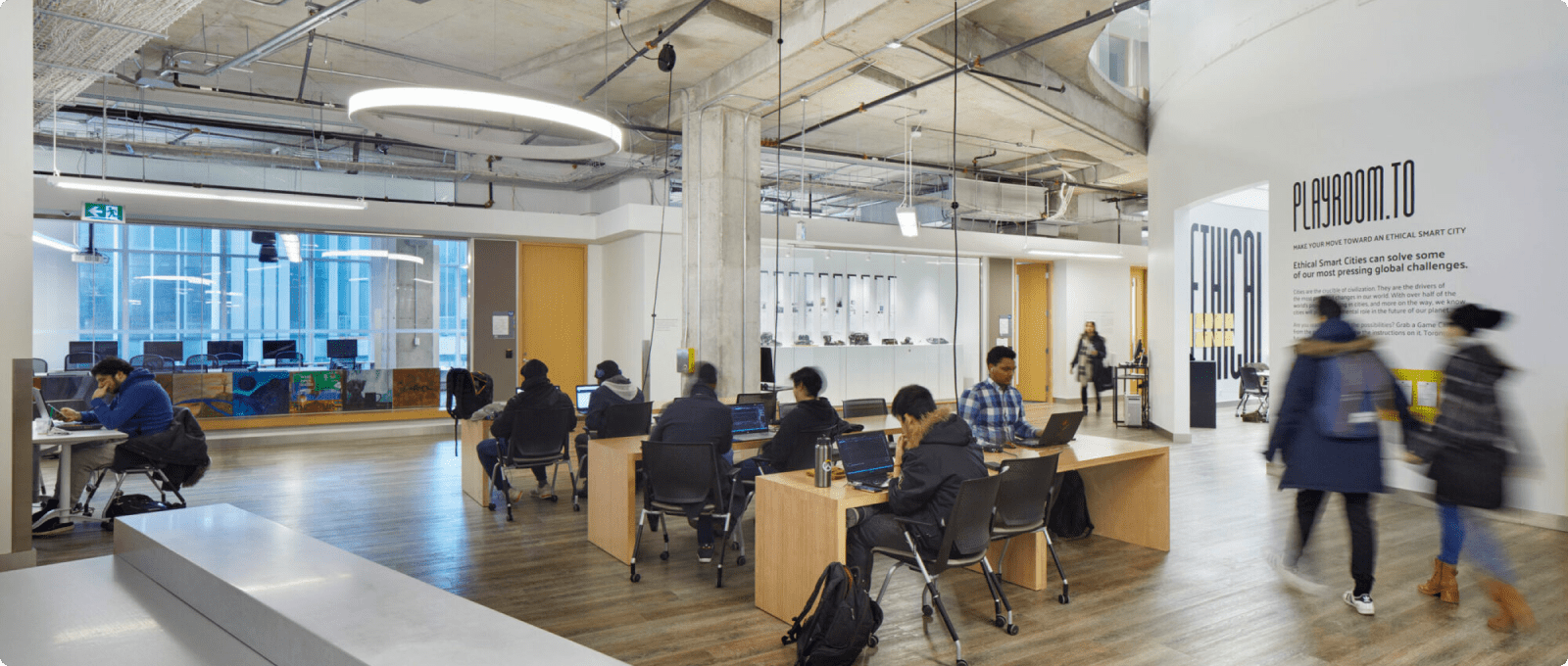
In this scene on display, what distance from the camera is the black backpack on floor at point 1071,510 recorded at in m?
5.71

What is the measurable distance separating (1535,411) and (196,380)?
44.5 feet

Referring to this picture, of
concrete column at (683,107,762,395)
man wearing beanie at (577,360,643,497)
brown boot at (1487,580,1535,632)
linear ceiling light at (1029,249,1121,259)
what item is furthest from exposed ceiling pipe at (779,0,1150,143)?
A: linear ceiling light at (1029,249,1121,259)

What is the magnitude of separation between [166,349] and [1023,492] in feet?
37.6

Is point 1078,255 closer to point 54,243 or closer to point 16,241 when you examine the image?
point 16,241

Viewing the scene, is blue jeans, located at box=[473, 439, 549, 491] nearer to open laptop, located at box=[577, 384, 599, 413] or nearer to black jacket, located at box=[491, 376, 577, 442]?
black jacket, located at box=[491, 376, 577, 442]

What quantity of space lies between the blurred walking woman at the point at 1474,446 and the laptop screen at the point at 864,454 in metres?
2.51

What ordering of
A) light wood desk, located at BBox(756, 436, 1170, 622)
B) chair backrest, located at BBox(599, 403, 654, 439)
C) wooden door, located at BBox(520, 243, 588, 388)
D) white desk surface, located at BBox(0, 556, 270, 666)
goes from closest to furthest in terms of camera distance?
white desk surface, located at BBox(0, 556, 270, 666)
light wood desk, located at BBox(756, 436, 1170, 622)
chair backrest, located at BBox(599, 403, 654, 439)
wooden door, located at BBox(520, 243, 588, 388)

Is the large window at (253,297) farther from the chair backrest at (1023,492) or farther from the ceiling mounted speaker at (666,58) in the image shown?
the chair backrest at (1023,492)

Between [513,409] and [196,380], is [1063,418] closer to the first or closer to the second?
[513,409]

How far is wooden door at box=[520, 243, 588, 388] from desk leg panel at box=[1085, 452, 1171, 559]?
894cm

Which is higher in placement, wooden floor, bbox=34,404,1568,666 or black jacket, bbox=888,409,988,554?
black jacket, bbox=888,409,988,554

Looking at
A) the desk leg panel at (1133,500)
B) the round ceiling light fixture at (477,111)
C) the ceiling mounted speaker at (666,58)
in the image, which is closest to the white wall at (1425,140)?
the desk leg panel at (1133,500)

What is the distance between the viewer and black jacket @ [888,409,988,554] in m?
3.75

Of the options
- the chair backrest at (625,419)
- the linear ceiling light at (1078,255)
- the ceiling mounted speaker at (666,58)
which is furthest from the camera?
the linear ceiling light at (1078,255)
